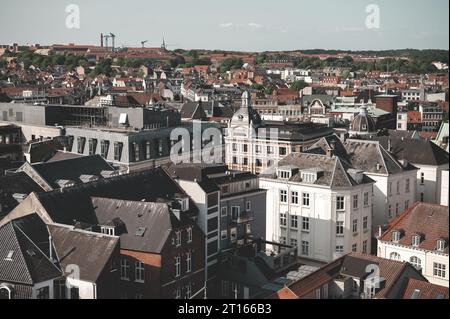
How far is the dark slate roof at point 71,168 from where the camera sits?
24828 millimetres

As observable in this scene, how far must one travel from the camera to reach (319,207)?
82.1ft

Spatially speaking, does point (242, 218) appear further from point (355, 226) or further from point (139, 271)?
point (139, 271)

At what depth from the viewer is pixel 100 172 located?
27.0 m

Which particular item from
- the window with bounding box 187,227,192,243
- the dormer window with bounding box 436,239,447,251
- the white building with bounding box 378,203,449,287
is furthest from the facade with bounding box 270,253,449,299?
the window with bounding box 187,227,192,243

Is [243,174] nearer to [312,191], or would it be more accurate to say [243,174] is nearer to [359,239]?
[312,191]

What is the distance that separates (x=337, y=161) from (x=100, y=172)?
982cm

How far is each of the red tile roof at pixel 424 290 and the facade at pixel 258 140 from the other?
66.2ft

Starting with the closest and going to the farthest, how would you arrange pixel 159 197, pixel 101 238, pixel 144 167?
pixel 101 238
pixel 159 197
pixel 144 167

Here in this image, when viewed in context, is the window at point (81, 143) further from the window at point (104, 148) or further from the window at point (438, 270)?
the window at point (438, 270)

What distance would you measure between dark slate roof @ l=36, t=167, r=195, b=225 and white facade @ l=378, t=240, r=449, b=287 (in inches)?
275

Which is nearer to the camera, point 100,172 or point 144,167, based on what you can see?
point 100,172

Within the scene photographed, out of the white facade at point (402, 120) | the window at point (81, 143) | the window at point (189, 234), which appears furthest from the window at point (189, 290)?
the white facade at point (402, 120)

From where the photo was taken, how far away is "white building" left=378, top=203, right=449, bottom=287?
2109cm

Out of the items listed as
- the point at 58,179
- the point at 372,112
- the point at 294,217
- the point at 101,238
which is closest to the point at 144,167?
the point at 58,179
